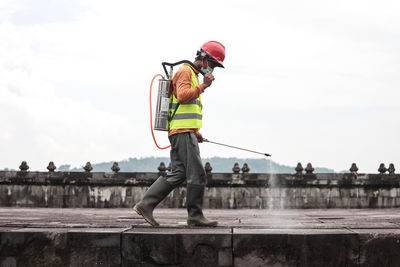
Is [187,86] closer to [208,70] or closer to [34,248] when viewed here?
[208,70]

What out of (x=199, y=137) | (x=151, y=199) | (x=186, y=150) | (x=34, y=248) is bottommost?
(x=34, y=248)

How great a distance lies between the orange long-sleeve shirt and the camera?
636 centimetres

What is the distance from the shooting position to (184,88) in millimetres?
6402

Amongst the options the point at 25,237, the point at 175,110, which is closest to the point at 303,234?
the point at 175,110

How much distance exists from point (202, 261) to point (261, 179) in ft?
40.2

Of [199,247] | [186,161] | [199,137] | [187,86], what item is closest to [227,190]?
[199,137]

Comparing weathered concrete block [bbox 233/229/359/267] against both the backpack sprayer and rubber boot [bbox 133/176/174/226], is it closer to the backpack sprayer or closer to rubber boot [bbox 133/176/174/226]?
rubber boot [bbox 133/176/174/226]

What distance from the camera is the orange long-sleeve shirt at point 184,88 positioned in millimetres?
6355

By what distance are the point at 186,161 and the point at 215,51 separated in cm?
142

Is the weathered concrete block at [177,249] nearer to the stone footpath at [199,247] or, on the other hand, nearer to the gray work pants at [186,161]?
the stone footpath at [199,247]

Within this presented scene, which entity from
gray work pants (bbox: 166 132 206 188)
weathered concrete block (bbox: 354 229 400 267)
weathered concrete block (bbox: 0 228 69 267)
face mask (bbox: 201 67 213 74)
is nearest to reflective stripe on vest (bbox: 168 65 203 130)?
gray work pants (bbox: 166 132 206 188)

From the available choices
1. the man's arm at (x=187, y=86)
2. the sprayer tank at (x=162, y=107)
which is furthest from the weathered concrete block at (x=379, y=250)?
the sprayer tank at (x=162, y=107)

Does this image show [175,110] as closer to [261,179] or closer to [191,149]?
[191,149]

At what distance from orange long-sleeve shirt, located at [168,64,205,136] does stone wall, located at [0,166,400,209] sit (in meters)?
11.0
